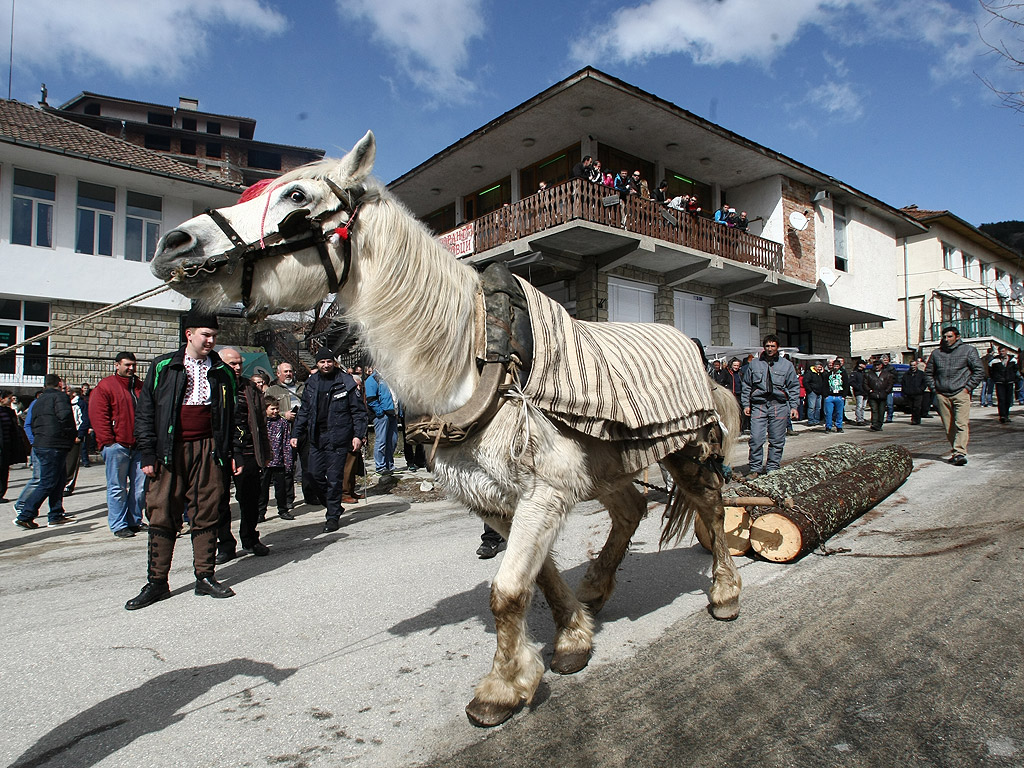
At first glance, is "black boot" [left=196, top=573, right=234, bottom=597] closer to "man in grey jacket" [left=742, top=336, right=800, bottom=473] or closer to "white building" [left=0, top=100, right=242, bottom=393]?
"man in grey jacket" [left=742, top=336, right=800, bottom=473]

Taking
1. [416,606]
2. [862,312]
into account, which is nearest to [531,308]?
[416,606]

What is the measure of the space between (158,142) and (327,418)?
165 feet

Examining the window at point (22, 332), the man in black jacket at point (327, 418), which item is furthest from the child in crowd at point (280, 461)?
the window at point (22, 332)

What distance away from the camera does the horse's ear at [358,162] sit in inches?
95.1

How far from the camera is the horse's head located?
227 centimetres

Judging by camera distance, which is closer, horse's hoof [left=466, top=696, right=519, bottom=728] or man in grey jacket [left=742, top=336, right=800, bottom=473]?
horse's hoof [left=466, top=696, right=519, bottom=728]

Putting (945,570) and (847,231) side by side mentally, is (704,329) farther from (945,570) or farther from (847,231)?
(945,570)

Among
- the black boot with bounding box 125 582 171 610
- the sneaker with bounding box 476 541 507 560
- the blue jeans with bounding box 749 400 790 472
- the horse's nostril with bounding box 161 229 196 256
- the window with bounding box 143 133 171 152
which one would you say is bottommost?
the black boot with bounding box 125 582 171 610

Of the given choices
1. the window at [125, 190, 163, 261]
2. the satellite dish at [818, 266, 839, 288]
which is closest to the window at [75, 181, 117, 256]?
the window at [125, 190, 163, 261]

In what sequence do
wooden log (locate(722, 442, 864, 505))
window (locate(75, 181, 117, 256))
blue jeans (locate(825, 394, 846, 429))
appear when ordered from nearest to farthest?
wooden log (locate(722, 442, 864, 505)) < blue jeans (locate(825, 394, 846, 429)) < window (locate(75, 181, 117, 256))

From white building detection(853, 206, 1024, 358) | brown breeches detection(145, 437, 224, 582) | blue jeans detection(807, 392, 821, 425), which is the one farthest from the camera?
white building detection(853, 206, 1024, 358)

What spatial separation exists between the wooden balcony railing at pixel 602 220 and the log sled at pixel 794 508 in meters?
10.9

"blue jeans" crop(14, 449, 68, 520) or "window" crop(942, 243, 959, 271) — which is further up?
"window" crop(942, 243, 959, 271)

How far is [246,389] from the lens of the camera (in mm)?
5594
